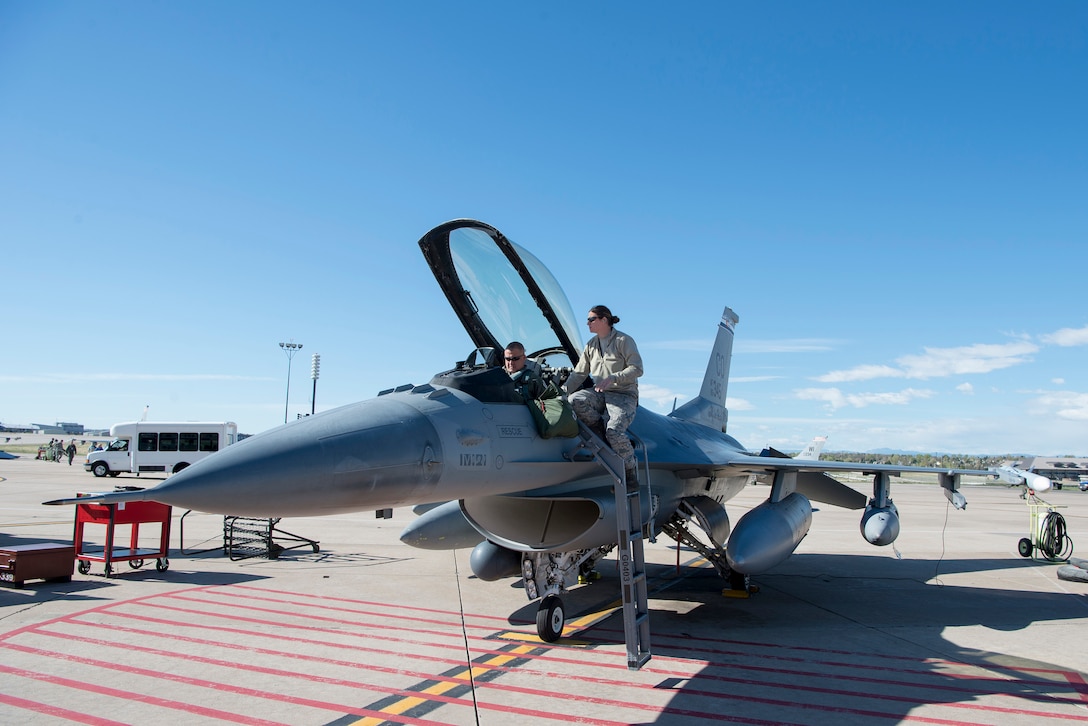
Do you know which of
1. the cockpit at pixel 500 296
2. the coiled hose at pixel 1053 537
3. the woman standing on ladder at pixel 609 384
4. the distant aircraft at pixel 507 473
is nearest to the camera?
the distant aircraft at pixel 507 473

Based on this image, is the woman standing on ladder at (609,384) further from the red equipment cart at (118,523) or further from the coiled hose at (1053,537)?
the coiled hose at (1053,537)

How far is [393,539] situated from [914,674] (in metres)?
10.8

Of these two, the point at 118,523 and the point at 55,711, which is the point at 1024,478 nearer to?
the point at 55,711

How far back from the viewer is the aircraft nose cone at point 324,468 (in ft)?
12.2

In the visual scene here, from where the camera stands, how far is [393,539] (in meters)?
14.5

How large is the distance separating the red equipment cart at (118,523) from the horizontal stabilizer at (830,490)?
29.9 feet

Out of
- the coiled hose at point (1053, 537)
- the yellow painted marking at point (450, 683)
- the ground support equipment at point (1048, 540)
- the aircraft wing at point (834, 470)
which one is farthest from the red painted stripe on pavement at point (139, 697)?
the coiled hose at point (1053, 537)

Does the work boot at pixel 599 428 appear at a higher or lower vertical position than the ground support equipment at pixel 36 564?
higher

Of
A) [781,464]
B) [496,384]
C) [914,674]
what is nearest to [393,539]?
[781,464]

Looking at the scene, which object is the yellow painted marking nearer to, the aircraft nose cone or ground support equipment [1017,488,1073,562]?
the aircraft nose cone

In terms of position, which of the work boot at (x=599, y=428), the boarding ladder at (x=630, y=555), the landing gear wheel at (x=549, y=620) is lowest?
the landing gear wheel at (x=549, y=620)

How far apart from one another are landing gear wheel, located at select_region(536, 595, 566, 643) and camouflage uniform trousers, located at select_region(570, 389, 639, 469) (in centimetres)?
155

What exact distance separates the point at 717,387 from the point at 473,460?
8583mm

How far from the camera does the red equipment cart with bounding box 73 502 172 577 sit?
9.43m
